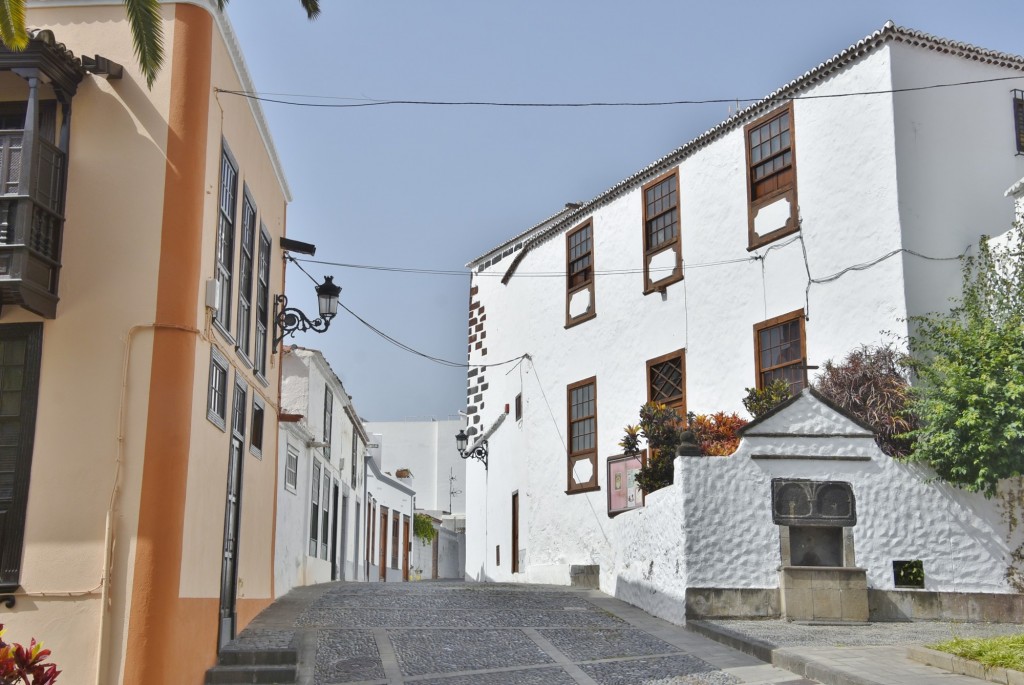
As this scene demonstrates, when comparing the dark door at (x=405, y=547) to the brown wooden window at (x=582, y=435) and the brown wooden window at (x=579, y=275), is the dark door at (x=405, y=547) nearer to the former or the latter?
the brown wooden window at (x=582, y=435)

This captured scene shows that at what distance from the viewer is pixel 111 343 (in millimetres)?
9695

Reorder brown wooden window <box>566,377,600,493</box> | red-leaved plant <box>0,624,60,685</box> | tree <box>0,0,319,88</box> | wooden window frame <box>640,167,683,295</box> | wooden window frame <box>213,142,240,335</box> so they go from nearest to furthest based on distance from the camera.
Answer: red-leaved plant <box>0,624,60,685</box> → tree <box>0,0,319,88</box> → wooden window frame <box>213,142,240,335</box> → wooden window frame <box>640,167,683,295</box> → brown wooden window <box>566,377,600,493</box>

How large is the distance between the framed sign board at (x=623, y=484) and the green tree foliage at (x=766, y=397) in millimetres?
2792

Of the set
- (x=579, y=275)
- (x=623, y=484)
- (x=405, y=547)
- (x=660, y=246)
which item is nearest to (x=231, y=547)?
(x=623, y=484)

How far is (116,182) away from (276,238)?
15.7ft

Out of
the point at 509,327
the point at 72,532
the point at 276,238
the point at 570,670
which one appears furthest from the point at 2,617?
the point at 509,327

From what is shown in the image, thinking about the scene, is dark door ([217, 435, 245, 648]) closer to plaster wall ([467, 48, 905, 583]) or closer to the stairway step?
the stairway step

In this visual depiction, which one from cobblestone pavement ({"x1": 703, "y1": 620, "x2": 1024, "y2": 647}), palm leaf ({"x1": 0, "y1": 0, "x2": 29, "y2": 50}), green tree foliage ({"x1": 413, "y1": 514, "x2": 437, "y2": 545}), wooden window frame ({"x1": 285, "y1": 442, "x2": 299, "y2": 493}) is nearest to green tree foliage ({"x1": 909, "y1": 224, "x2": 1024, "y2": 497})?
cobblestone pavement ({"x1": 703, "y1": 620, "x2": 1024, "y2": 647})

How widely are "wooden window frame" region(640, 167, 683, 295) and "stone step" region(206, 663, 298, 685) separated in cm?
1079

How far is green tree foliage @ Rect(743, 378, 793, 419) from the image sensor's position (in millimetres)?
15664

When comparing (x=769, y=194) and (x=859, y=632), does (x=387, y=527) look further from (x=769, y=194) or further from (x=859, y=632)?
(x=859, y=632)

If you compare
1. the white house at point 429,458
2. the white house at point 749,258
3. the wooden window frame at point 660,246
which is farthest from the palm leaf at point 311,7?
the white house at point 429,458

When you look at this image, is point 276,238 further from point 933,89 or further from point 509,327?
point 509,327

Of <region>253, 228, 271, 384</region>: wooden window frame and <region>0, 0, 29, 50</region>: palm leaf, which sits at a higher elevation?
<region>0, 0, 29, 50</region>: palm leaf
